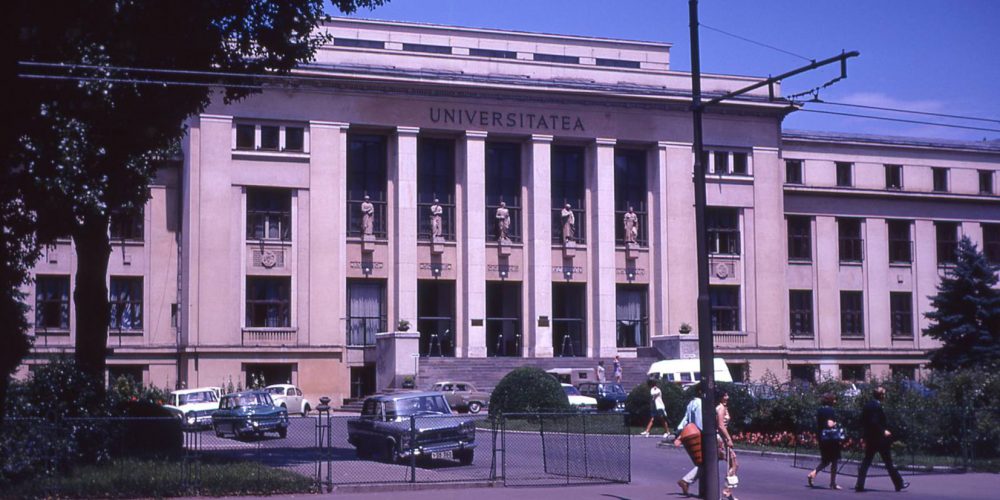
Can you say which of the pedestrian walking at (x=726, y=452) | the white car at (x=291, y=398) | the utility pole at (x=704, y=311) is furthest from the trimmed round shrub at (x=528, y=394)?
the utility pole at (x=704, y=311)

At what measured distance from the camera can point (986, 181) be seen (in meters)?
68.4

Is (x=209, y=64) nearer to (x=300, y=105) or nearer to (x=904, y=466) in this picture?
(x=904, y=466)

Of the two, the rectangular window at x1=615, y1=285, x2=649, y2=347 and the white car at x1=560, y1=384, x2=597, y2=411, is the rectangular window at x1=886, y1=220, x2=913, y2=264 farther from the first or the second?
the white car at x1=560, y1=384, x2=597, y2=411

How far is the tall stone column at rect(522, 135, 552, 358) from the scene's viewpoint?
58938 mm

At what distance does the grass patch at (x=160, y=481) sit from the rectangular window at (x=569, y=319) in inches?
1597

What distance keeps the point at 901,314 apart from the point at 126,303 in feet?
143

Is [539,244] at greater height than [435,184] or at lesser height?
lesser

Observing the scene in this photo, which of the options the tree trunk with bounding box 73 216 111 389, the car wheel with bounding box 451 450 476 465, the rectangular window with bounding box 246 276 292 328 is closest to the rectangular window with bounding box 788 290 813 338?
the rectangular window with bounding box 246 276 292 328

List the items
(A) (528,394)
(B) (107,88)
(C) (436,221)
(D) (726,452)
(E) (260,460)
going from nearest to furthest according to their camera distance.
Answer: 1. (D) (726,452)
2. (E) (260,460)
3. (B) (107,88)
4. (A) (528,394)
5. (C) (436,221)

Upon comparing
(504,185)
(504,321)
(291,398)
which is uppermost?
(504,185)

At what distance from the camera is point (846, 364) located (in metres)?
64.8

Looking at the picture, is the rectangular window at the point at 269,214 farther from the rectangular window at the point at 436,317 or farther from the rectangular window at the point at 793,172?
the rectangular window at the point at 793,172

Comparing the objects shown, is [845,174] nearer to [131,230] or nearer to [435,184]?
[435,184]

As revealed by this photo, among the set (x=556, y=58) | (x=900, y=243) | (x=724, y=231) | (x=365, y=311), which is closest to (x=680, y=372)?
(x=724, y=231)
